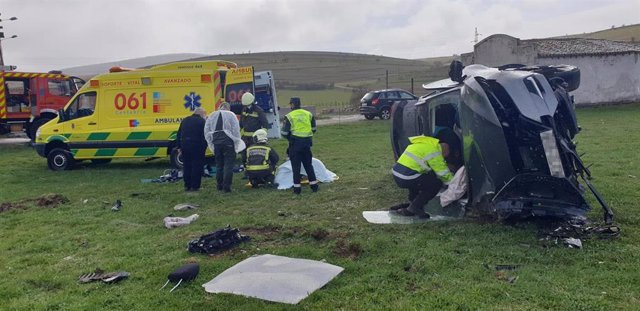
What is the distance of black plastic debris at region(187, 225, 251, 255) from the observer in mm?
5430

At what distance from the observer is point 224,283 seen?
4523mm

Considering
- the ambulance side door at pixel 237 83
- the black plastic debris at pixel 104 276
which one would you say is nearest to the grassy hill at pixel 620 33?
the ambulance side door at pixel 237 83

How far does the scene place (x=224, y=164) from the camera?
30.6 ft

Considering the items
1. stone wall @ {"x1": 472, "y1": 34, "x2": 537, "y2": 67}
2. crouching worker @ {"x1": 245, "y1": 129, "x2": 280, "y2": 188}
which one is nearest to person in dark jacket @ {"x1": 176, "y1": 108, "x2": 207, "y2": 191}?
crouching worker @ {"x1": 245, "y1": 129, "x2": 280, "y2": 188}

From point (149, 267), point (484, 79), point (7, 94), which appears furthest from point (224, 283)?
point (7, 94)

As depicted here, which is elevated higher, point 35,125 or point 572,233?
point 35,125

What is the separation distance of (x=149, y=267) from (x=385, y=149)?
966 centimetres

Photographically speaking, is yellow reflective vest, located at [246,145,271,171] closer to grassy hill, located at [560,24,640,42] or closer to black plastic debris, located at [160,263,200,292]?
black plastic debris, located at [160,263,200,292]

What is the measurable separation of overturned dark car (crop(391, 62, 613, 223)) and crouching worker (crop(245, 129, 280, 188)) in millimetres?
4321

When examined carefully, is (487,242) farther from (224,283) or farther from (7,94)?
(7,94)

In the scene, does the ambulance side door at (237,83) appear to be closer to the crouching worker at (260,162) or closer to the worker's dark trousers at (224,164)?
the crouching worker at (260,162)

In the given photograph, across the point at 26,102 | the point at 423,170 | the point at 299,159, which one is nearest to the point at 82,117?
the point at 299,159

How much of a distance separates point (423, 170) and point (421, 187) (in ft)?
0.81

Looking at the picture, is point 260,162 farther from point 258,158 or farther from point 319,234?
point 319,234
